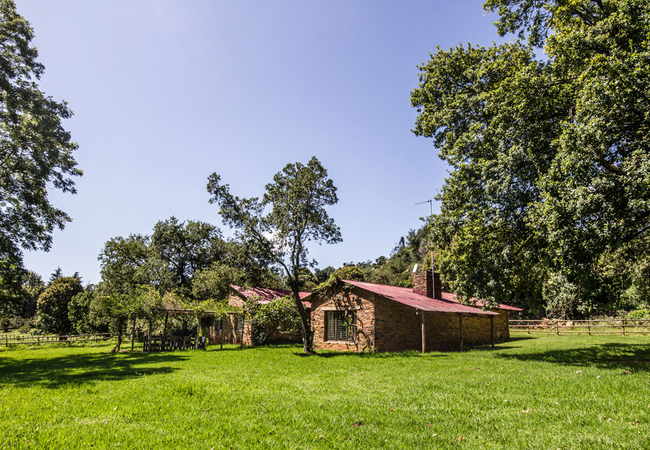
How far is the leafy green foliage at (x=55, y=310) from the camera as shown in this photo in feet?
138

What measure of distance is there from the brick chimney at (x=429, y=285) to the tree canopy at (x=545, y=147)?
243 inches

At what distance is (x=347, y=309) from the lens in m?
20.8

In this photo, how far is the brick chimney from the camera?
81.5 ft

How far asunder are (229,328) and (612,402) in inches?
1040

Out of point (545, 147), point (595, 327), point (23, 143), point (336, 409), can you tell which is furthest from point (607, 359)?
point (23, 143)

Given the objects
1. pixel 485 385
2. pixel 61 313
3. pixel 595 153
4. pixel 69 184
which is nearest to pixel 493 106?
pixel 595 153

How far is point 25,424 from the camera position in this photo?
6422mm

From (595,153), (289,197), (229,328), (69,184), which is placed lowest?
(229,328)

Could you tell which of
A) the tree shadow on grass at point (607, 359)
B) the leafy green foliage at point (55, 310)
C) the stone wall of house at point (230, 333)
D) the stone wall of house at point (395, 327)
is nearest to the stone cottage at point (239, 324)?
the stone wall of house at point (230, 333)

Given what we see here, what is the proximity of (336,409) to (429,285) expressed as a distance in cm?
1897

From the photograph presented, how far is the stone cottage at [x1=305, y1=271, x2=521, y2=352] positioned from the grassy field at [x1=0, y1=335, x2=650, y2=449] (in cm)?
733

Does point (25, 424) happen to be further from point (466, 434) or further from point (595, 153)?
point (595, 153)

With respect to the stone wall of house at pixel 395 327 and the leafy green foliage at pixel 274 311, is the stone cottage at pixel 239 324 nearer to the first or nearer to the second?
the leafy green foliage at pixel 274 311

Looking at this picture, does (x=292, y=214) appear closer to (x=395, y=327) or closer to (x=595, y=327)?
(x=395, y=327)
